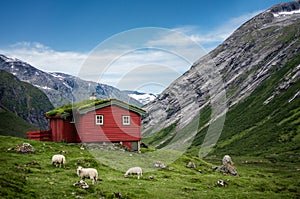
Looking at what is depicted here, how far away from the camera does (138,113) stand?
57.0 meters

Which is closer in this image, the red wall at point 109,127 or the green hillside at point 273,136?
the red wall at point 109,127

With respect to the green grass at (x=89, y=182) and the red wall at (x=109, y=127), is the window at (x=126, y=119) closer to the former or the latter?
the red wall at (x=109, y=127)

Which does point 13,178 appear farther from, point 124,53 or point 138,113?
point 138,113

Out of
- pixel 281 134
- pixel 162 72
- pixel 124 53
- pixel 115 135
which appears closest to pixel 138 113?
pixel 115 135

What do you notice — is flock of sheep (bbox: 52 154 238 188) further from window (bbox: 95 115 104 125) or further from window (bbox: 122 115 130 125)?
window (bbox: 95 115 104 125)

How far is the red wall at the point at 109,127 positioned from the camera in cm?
5120

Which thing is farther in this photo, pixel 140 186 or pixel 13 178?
pixel 140 186

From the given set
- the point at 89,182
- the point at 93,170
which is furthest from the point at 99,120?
the point at 89,182

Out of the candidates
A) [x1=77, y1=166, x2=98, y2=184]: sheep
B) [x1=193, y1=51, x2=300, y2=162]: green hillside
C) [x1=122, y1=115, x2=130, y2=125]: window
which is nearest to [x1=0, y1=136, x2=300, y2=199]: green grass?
[x1=77, y1=166, x2=98, y2=184]: sheep

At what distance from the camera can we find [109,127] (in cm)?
5288

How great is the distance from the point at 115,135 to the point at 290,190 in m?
27.0

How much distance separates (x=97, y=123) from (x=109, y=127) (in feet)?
6.96

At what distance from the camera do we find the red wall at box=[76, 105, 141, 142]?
5120cm

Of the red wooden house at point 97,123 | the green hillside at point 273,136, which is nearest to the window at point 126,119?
the red wooden house at point 97,123
